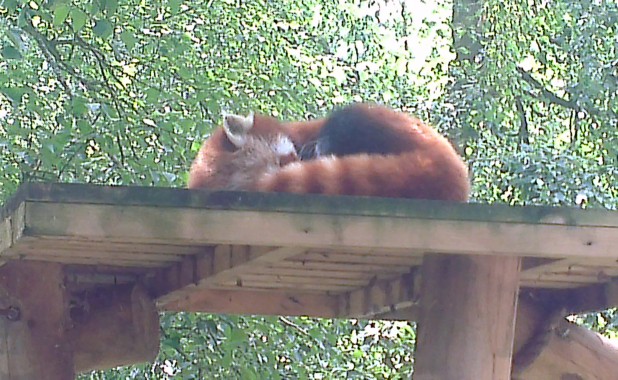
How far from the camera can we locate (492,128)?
516 cm

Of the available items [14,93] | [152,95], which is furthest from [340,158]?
[152,95]

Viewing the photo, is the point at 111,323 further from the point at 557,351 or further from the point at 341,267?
Result: the point at 557,351

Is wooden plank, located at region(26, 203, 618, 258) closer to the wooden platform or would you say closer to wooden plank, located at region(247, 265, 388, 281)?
the wooden platform

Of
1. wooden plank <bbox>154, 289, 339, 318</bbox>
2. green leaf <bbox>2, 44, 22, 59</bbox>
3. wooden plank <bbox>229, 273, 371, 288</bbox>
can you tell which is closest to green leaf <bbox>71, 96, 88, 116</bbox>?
green leaf <bbox>2, 44, 22, 59</bbox>

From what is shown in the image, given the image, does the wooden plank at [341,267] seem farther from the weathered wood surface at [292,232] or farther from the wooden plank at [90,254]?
the wooden plank at [90,254]

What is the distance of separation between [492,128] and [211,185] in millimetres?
3038

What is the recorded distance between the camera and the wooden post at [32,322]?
7.68ft

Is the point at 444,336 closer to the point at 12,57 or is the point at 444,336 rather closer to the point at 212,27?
the point at 12,57

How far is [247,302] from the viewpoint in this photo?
9.09 ft

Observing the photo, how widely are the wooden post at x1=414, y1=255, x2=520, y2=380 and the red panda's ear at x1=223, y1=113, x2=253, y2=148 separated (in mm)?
513

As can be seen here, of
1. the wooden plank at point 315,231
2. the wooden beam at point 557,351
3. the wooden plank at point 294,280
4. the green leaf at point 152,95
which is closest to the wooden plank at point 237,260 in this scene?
the wooden plank at point 315,231

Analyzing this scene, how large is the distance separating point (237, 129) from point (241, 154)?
0.09 metres

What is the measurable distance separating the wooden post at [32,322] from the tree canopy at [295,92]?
3.24 feet

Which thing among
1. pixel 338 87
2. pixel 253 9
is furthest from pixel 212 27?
pixel 338 87
